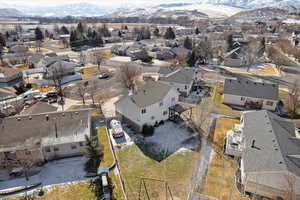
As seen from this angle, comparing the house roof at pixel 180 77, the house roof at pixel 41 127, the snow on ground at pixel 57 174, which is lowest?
the snow on ground at pixel 57 174

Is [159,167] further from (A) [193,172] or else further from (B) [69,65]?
(B) [69,65]

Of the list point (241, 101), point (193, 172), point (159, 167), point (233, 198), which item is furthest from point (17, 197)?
point (241, 101)

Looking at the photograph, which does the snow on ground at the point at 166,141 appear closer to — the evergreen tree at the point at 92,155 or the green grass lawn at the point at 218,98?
the evergreen tree at the point at 92,155

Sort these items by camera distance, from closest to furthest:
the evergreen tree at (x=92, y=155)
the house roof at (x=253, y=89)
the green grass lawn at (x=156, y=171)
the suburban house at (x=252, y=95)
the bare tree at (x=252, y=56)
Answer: the green grass lawn at (x=156, y=171)
the evergreen tree at (x=92, y=155)
the suburban house at (x=252, y=95)
the house roof at (x=253, y=89)
the bare tree at (x=252, y=56)

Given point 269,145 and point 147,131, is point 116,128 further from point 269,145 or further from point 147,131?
point 269,145

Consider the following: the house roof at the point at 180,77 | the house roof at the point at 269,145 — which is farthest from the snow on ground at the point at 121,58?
the house roof at the point at 269,145

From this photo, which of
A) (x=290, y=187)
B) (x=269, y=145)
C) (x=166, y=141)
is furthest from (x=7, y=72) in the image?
(x=290, y=187)
